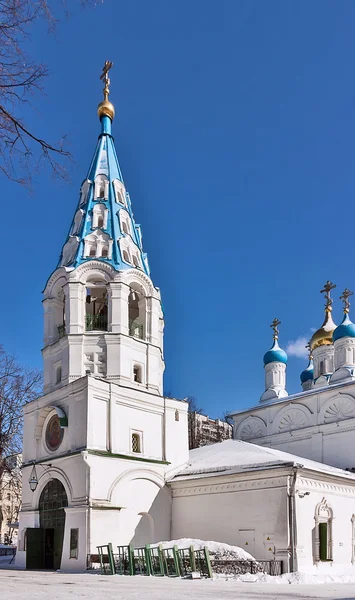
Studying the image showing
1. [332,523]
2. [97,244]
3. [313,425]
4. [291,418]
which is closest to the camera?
[332,523]

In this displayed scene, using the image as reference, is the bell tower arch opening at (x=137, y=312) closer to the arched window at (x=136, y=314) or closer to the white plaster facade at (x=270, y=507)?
the arched window at (x=136, y=314)

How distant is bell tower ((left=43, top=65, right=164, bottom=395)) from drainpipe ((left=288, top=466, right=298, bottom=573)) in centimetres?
599

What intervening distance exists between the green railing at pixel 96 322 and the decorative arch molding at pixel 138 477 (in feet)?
15.2

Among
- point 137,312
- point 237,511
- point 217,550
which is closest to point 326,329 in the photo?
point 137,312

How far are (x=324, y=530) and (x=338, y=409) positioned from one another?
7.82 metres

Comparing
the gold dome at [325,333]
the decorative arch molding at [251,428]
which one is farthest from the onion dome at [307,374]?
the decorative arch molding at [251,428]

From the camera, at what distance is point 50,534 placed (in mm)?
19000

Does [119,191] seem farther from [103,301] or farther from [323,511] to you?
[323,511]

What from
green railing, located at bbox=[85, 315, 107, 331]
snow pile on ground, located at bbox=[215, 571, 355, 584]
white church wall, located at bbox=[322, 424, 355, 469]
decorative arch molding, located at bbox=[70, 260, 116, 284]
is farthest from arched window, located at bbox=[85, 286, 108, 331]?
white church wall, located at bbox=[322, 424, 355, 469]

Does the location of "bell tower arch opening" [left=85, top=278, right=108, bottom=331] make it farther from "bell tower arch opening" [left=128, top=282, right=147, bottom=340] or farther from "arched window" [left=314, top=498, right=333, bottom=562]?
"arched window" [left=314, top=498, right=333, bottom=562]

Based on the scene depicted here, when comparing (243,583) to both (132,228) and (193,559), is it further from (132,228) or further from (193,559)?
(132,228)

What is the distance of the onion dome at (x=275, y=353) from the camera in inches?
1195

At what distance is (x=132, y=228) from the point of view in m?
22.8

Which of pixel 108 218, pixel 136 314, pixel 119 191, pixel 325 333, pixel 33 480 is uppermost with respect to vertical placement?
pixel 119 191
